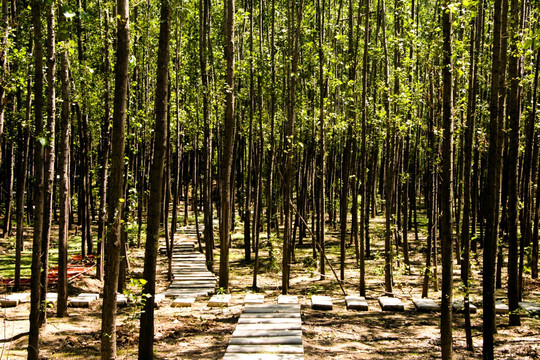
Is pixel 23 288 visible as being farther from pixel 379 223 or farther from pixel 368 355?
pixel 379 223

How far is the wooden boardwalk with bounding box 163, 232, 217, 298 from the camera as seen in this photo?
51.4 ft

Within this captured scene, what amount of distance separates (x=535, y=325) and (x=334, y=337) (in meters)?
4.53

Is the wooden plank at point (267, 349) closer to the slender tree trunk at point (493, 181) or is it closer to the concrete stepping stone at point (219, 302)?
the slender tree trunk at point (493, 181)

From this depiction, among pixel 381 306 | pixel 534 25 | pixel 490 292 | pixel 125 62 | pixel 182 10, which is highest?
pixel 534 25

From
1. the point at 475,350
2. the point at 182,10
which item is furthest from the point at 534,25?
the point at 182,10

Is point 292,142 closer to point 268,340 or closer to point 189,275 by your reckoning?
point 268,340

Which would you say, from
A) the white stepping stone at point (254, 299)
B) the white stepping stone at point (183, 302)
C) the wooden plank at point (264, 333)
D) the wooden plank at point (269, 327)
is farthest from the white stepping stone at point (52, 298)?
the wooden plank at point (264, 333)

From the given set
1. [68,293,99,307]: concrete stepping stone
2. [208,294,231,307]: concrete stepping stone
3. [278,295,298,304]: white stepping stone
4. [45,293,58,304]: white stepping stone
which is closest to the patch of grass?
[45,293,58,304]: white stepping stone

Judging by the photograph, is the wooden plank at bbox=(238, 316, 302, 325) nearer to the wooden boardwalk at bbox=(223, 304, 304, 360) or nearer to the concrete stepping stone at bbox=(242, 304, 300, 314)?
the wooden boardwalk at bbox=(223, 304, 304, 360)

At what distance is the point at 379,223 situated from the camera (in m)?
27.9

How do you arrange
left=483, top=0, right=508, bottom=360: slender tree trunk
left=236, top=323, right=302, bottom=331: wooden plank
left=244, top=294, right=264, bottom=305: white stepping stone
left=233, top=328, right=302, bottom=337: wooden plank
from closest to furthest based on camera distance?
1. left=483, top=0, right=508, bottom=360: slender tree trunk
2. left=233, top=328, right=302, bottom=337: wooden plank
3. left=236, top=323, right=302, bottom=331: wooden plank
4. left=244, top=294, right=264, bottom=305: white stepping stone

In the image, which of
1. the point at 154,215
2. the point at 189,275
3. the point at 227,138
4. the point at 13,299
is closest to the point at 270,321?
the point at 154,215

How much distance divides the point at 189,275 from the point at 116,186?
12.2m

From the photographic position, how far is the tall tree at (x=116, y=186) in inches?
233
